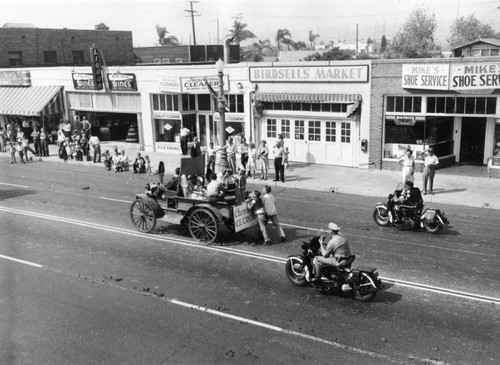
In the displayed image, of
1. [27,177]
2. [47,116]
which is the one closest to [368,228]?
[27,177]

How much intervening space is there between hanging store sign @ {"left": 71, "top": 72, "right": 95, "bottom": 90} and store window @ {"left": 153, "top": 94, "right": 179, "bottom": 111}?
4.63 meters

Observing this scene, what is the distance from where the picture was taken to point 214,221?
12547 mm

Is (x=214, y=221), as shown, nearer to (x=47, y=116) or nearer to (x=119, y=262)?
(x=119, y=262)

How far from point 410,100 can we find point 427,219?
29.8ft

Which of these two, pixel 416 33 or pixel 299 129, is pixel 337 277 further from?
pixel 416 33

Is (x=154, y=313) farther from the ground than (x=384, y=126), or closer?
closer

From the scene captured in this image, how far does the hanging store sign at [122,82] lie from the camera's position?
29.0 meters

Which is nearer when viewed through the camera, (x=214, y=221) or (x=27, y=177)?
(x=214, y=221)

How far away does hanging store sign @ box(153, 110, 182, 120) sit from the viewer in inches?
1095

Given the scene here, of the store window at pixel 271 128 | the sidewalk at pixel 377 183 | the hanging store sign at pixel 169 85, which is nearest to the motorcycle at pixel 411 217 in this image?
the sidewalk at pixel 377 183

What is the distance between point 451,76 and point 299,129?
7.05 metres

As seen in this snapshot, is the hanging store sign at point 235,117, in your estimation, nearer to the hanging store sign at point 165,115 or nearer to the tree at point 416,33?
the hanging store sign at point 165,115

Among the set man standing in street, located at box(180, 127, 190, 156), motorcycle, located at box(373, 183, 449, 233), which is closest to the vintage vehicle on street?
motorcycle, located at box(373, 183, 449, 233)

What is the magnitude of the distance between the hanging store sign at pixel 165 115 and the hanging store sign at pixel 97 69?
4.19m
